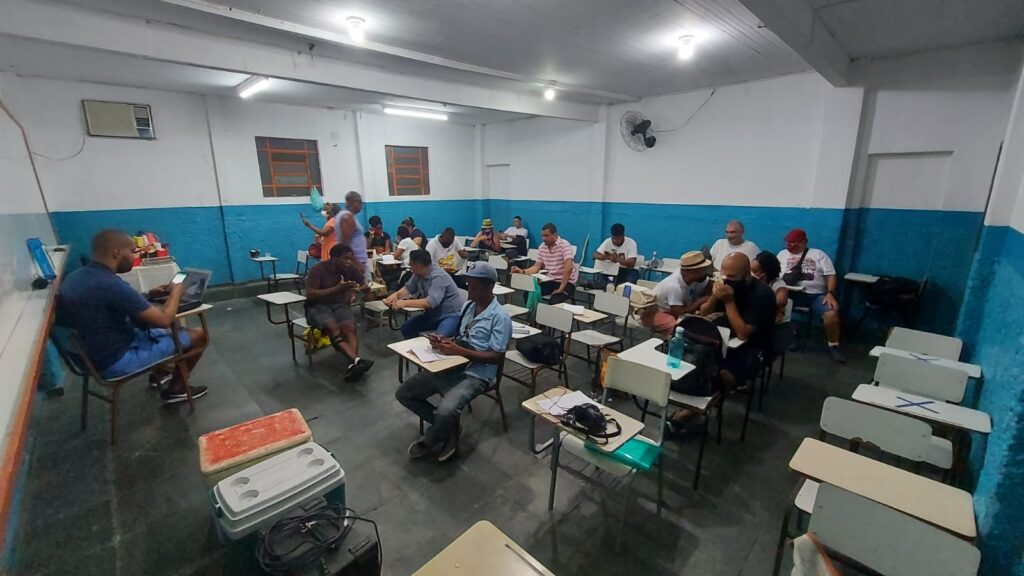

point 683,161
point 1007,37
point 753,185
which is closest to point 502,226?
point 683,161

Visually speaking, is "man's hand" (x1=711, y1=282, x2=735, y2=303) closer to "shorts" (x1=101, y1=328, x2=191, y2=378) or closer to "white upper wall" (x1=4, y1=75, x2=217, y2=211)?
"shorts" (x1=101, y1=328, x2=191, y2=378)

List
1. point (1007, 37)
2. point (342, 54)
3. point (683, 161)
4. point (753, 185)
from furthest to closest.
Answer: point (683, 161), point (753, 185), point (342, 54), point (1007, 37)

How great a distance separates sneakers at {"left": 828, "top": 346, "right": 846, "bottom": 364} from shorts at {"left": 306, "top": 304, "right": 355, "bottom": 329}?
17.5 ft

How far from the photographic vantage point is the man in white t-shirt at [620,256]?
5.77 metres

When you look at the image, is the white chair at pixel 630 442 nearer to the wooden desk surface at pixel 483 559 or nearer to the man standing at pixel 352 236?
the wooden desk surface at pixel 483 559

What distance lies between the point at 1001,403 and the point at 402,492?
3214mm

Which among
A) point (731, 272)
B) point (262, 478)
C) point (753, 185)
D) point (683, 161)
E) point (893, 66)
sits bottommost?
point (262, 478)

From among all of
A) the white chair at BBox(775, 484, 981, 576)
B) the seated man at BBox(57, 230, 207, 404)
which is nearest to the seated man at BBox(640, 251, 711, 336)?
the white chair at BBox(775, 484, 981, 576)

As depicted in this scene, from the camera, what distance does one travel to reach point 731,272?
3105mm

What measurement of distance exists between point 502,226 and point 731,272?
733 centimetres

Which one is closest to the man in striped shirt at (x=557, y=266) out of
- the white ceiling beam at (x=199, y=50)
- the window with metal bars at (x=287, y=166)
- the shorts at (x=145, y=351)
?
the white ceiling beam at (x=199, y=50)

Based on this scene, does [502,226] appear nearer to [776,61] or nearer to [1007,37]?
[776,61]

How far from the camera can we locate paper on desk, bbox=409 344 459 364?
2834mm

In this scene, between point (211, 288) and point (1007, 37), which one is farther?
point (211, 288)
